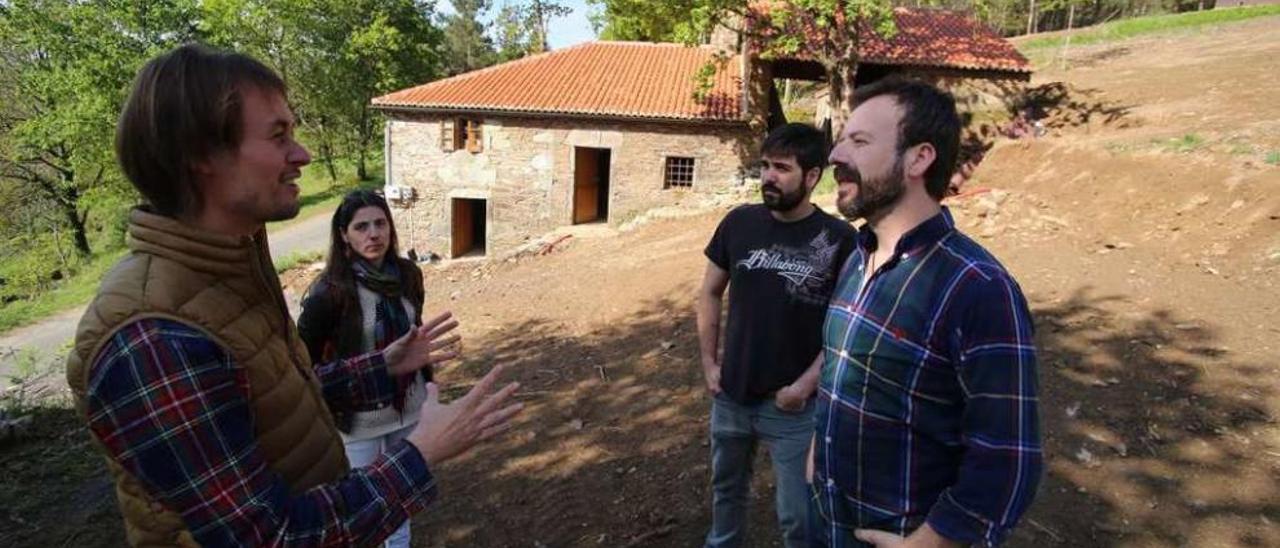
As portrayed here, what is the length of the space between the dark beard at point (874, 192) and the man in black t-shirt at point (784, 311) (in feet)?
2.75

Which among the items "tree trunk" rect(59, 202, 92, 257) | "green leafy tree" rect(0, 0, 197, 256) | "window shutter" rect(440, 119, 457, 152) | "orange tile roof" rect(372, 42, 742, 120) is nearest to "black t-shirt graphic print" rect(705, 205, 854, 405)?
"orange tile roof" rect(372, 42, 742, 120)

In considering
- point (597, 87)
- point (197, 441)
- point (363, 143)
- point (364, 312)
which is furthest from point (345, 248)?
point (363, 143)

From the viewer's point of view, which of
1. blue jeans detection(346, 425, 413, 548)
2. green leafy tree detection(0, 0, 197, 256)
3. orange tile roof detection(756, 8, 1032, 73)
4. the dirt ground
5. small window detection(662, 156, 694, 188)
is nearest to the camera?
blue jeans detection(346, 425, 413, 548)

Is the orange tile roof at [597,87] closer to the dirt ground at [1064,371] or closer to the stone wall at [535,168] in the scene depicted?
the stone wall at [535,168]

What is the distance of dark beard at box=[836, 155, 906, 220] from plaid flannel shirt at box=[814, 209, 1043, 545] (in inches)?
4.4

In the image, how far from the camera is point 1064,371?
15.2 feet

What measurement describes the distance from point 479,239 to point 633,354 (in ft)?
44.1

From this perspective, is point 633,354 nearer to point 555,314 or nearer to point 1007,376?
point 555,314

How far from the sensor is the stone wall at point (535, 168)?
15.8 m

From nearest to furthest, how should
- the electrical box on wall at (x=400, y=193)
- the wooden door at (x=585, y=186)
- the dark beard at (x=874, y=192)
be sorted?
the dark beard at (x=874, y=192), the wooden door at (x=585, y=186), the electrical box on wall at (x=400, y=193)

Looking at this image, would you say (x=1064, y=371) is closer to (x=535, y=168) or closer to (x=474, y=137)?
(x=535, y=168)

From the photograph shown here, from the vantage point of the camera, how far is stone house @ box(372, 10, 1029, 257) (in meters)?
15.7

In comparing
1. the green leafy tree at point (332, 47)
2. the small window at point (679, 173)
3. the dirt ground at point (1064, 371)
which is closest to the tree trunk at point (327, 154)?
the green leafy tree at point (332, 47)

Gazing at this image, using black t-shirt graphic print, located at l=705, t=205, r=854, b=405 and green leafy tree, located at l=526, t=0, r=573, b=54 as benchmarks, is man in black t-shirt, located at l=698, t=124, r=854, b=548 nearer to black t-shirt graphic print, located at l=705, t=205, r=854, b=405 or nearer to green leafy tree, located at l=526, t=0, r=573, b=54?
black t-shirt graphic print, located at l=705, t=205, r=854, b=405
